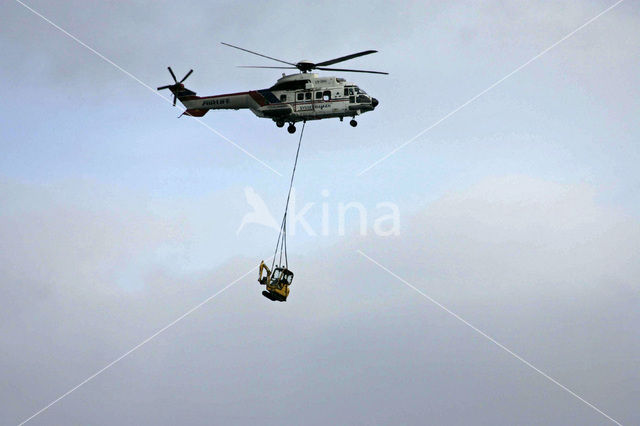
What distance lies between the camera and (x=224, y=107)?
213ft

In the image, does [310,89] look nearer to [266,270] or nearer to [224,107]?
[224,107]

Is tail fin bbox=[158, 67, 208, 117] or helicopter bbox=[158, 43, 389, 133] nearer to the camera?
helicopter bbox=[158, 43, 389, 133]

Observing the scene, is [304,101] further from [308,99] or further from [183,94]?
[183,94]

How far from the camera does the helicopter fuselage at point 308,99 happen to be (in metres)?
59.9

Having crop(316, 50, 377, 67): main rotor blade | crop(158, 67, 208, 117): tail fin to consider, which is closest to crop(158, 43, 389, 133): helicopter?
crop(316, 50, 377, 67): main rotor blade

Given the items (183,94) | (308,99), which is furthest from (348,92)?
(183,94)

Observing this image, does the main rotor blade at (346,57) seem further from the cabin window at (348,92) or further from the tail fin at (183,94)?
the tail fin at (183,94)

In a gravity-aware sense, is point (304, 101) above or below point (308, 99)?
A: below

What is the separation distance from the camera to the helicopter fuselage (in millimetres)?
59875

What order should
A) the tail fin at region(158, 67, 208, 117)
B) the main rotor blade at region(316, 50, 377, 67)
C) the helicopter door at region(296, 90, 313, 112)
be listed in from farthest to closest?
the tail fin at region(158, 67, 208, 117), the helicopter door at region(296, 90, 313, 112), the main rotor blade at region(316, 50, 377, 67)

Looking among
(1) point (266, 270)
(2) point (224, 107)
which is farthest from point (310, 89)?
(1) point (266, 270)

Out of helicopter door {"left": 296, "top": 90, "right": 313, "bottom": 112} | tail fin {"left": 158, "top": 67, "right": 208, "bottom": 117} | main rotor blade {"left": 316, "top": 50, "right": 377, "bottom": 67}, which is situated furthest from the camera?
tail fin {"left": 158, "top": 67, "right": 208, "bottom": 117}

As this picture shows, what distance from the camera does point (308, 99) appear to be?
2382 inches

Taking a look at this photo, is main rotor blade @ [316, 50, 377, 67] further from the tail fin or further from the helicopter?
the tail fin
